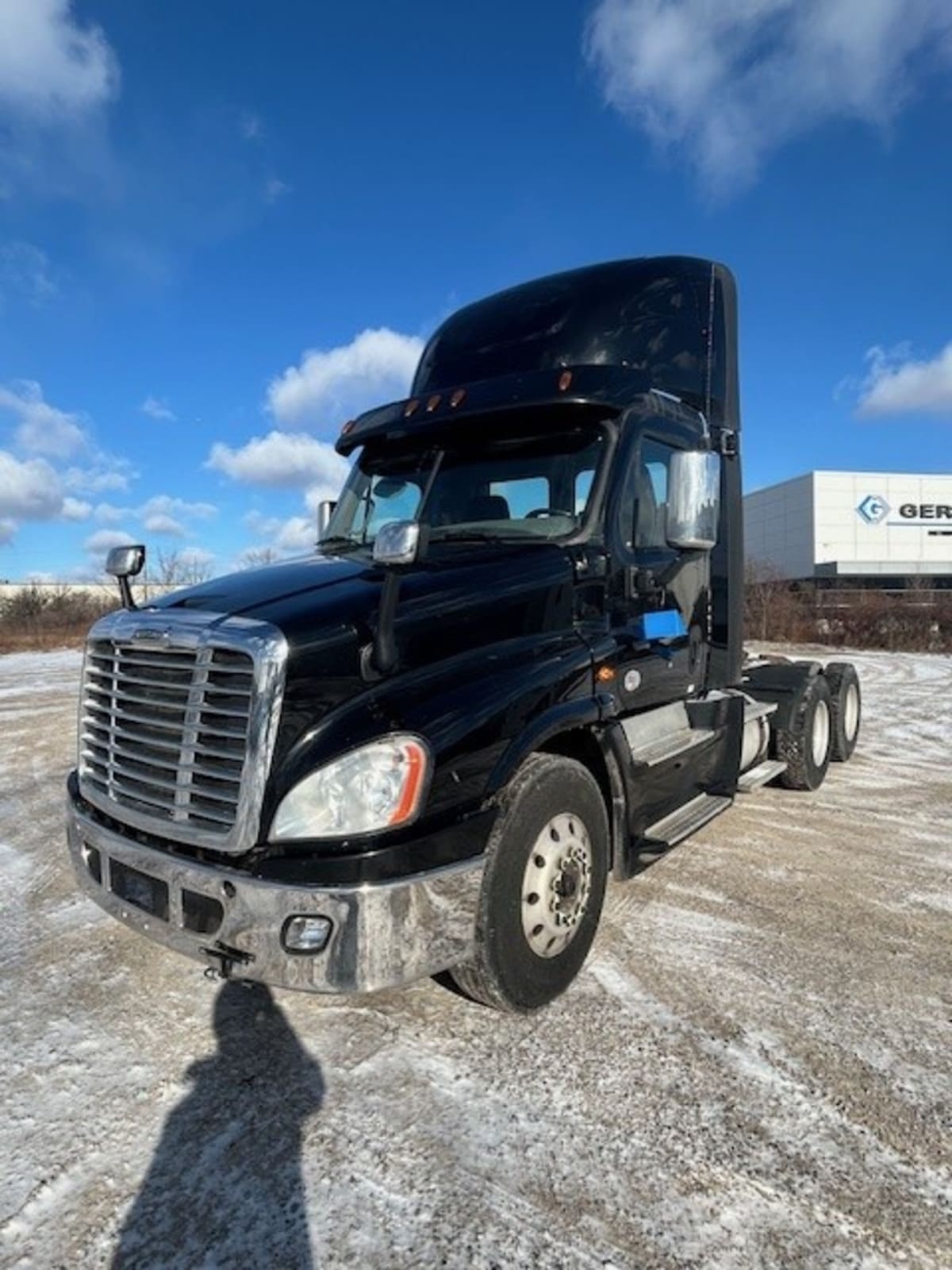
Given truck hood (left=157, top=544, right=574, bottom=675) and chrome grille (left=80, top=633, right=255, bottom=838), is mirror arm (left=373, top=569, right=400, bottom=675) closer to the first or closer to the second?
truck hood (left=157, top=544, right=574, bottom=675)

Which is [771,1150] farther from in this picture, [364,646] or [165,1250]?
[364,646]

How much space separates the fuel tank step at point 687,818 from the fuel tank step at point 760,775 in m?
0.67

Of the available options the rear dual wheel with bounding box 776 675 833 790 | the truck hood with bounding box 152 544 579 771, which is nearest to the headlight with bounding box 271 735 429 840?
the truck hood with bounding box 152 544 579 771

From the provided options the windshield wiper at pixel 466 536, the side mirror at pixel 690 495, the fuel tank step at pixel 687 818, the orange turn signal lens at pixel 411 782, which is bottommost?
the fuel tank step at pixel 687 818

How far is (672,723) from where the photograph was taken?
15.2ft

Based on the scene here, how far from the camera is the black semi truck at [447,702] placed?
2.69 meters

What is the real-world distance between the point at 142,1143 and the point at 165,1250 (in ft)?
1.50

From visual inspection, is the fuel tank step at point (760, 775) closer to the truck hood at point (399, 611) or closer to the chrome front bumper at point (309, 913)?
the truck hood at point (399, 611)

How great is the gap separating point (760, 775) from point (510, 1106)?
4070 millimetres

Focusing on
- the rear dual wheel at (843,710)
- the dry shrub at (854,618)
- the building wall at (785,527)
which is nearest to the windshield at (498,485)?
the rear dual wheel at (843,710)

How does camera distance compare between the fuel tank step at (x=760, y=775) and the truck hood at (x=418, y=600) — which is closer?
the truck hood at (x=418, y=600)

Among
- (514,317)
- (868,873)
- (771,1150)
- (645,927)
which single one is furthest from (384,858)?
(514,317)

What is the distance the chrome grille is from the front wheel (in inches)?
39.5

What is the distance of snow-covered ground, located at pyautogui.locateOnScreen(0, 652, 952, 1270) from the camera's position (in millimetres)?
2178
